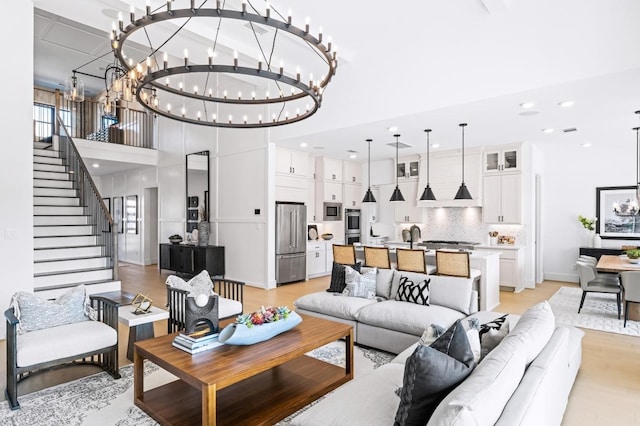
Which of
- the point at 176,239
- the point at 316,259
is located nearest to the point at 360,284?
the point at 316,259

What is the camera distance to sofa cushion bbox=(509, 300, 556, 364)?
6.63 feet

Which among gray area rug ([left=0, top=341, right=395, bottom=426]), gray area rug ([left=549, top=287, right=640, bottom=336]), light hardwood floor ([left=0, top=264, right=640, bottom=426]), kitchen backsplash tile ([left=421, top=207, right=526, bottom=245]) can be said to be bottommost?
light hardwood floor ([left=0, top=264, right=640, bottom=426])

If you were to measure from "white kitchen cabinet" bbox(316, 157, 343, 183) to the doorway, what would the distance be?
5.23 meters

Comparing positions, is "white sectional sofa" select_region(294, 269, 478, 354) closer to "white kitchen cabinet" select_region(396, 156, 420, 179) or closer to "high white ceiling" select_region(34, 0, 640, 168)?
"high white ceiling" select_region(34, 0, 640, 168)

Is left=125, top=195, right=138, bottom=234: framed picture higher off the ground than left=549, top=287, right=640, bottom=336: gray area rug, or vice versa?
left=125, top=195, right=138, bottom=234: framed picture

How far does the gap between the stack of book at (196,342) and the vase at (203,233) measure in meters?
5.80

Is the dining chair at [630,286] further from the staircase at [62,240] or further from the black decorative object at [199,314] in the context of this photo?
the staircase at [62,240]

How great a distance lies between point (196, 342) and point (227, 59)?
4414 mm

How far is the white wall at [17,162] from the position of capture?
4547 mm

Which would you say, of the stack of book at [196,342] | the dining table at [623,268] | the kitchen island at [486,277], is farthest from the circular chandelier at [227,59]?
the dining table at [623,268]

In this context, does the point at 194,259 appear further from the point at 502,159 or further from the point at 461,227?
the point at 502,159

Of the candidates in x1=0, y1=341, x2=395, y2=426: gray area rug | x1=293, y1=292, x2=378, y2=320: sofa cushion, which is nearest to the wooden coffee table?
x1=0, y1=341, x2=395, y2=426: gray area rug

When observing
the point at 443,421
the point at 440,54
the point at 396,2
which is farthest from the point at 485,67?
the point at 443,421

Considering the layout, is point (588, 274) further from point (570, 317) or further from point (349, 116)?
point (349, 116)
